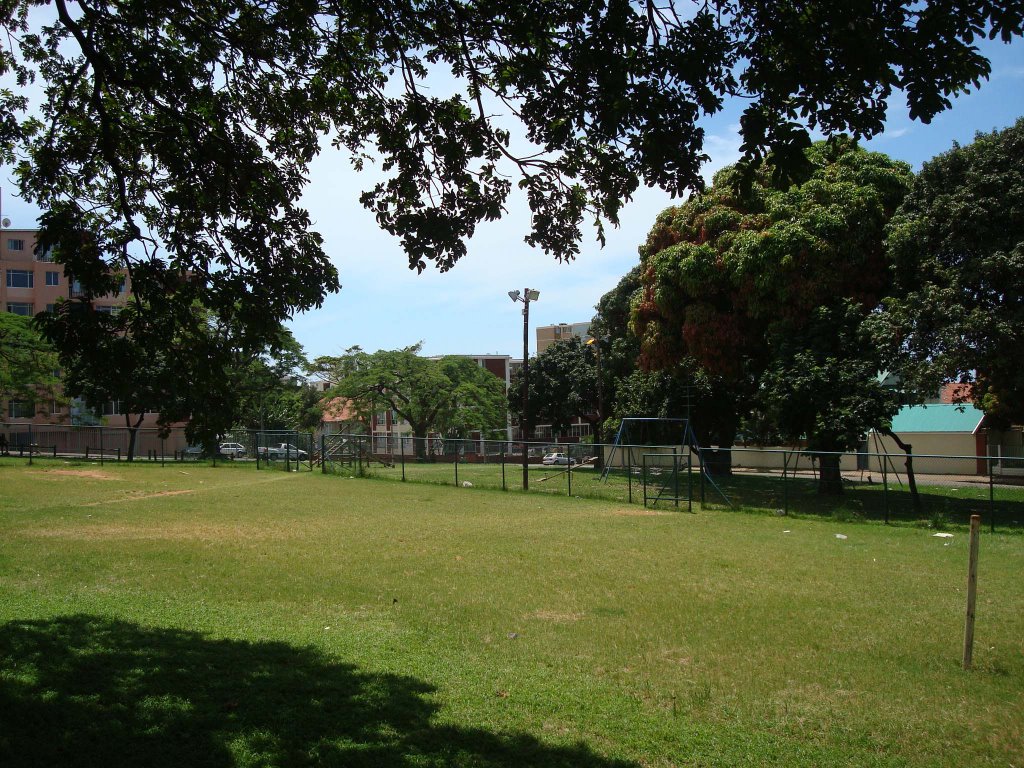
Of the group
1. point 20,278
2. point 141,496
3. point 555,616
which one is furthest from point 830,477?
point 20,278

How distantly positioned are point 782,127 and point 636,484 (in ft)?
67.7

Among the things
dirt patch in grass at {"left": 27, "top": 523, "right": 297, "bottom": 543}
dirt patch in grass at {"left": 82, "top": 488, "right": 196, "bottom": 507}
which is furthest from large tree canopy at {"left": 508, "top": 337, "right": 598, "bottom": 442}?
dirt patch in grass at {"left": 27, "top": 523, "right": 297, "bottom": 543}

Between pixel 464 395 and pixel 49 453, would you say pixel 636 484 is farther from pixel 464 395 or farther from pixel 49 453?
pixel 49 453

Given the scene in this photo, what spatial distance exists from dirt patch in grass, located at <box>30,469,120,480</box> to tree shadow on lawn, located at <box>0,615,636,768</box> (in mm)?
24333

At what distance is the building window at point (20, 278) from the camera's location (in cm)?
5962

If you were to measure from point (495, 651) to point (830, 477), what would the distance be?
2077 centimetres

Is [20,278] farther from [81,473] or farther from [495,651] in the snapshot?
[495,651]

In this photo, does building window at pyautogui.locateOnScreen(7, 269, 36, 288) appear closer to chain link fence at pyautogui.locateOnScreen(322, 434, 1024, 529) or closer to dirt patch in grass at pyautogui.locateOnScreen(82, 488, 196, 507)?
chain link fence at pyautogui.locateOnScreen(322, 434, 1024, 529)

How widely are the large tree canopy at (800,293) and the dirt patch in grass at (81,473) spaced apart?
21591mm

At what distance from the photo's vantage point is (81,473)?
100 ft

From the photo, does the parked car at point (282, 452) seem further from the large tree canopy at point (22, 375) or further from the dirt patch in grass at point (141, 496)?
the dirt patch in grass at point (141, 496)

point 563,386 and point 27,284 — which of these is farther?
point 27,284

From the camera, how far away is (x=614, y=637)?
8.00 metres

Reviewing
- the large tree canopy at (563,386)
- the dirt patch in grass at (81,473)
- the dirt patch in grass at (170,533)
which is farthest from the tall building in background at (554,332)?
the dirt patch in grass at (170,533)
